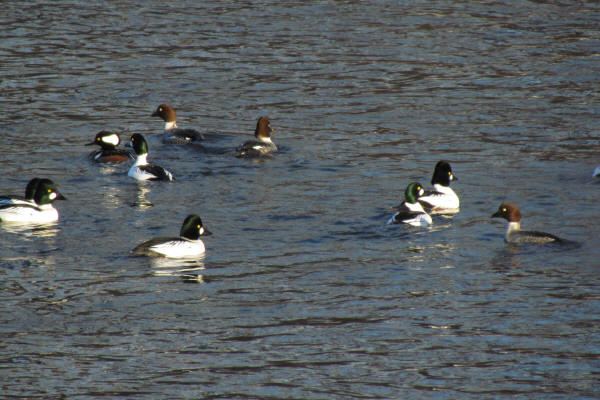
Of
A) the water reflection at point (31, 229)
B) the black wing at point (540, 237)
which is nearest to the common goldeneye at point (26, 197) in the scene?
the water reflection at point (31, 229)

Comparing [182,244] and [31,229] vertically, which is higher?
[182,244]

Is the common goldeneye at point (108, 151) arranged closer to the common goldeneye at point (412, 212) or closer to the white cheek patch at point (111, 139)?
the white cheek patch at point (111, 139)

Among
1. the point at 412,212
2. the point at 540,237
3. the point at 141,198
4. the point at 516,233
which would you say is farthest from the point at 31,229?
the point at 540,237

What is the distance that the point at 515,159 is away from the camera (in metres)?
21.7

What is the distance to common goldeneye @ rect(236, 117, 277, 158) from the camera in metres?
21.8

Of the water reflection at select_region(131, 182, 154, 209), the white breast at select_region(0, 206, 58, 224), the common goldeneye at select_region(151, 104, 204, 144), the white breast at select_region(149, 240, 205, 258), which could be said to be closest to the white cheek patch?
the common goldeneye at select_region(151, 104, 204, 144)

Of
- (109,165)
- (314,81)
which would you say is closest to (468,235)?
(109,165)

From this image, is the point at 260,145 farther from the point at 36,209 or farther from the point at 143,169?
the point at 36,209

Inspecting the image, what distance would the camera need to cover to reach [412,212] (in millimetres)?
17297

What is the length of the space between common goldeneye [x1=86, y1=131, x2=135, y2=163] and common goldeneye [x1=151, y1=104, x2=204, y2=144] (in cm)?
144

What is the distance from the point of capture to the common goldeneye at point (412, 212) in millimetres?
17156

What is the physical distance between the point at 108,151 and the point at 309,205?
17.5 ft

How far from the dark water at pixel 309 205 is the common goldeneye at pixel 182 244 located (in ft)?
0.88

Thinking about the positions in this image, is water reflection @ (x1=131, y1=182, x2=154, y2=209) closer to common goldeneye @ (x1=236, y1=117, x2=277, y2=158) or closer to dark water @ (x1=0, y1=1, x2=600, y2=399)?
dark water @ (x1=0, y1=1, x2=600, y2=399)
